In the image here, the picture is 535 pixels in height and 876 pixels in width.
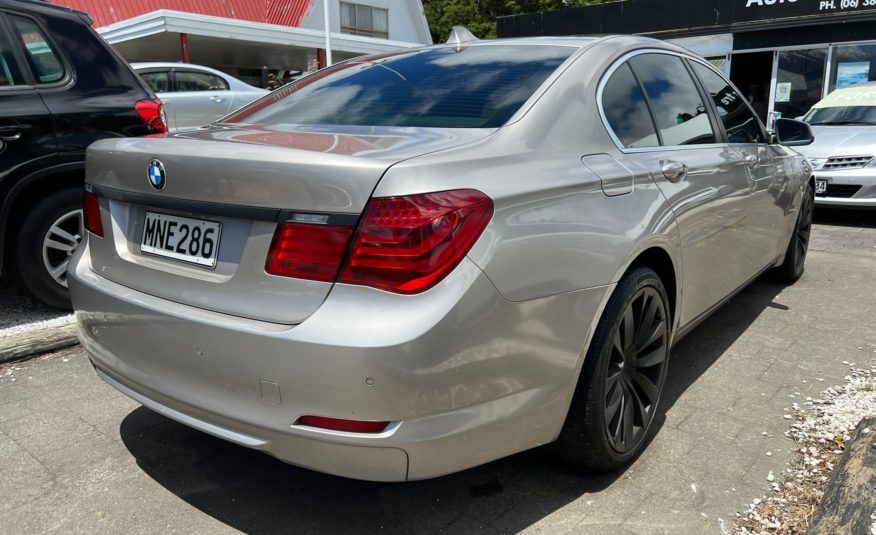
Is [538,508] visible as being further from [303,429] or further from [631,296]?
[303,429]

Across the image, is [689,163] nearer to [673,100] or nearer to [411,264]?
[673,100]

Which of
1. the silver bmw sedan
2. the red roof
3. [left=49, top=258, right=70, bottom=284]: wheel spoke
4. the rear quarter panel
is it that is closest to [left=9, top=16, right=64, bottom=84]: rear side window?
[left=49, top=258, right=70, bottom=284]: wheel spoke

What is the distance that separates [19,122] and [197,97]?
6.49 m

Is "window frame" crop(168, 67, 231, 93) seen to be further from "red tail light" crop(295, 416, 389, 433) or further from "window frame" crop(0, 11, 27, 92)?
"red tail light" crop(295, 416, 389, 433)

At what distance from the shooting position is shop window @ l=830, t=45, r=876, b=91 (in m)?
14.4

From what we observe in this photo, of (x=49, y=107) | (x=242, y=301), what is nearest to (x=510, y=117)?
(x=242, y=301)

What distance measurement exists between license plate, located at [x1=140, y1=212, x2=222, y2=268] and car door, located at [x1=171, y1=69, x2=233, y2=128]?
8166 mm

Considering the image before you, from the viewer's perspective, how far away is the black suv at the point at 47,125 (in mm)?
4000

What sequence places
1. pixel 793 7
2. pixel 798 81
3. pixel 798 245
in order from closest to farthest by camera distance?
pixel 798 245
pixel 793 7
pixel 798 81

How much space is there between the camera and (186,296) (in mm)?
2117

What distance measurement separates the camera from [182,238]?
2.18 meters

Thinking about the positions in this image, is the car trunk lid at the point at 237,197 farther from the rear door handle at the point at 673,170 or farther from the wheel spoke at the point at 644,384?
the wheel spoke at the point at 644,384

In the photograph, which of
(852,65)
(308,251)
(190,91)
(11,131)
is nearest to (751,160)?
(308,251)

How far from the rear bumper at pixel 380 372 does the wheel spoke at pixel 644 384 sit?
54 centimetres
